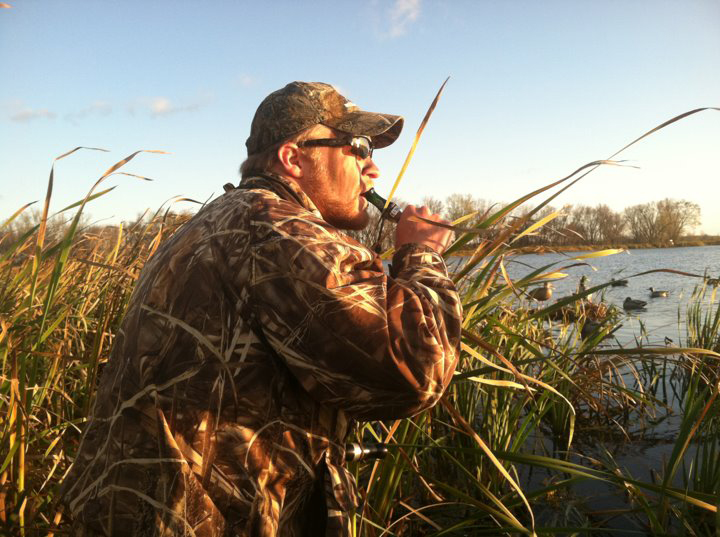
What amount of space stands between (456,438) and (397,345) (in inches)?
84.4

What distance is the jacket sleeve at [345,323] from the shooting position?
1.27 m

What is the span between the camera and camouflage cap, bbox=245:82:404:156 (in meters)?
1.91

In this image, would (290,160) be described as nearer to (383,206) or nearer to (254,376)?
(383,206)

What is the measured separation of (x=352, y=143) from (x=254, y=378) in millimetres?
994

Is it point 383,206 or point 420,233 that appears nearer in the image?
point 420,233

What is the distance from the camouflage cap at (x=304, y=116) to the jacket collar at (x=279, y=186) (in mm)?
201

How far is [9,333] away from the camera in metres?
2.17

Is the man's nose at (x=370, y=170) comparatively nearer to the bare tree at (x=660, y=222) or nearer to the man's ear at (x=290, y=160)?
the man's ear at (x=290, y=160)

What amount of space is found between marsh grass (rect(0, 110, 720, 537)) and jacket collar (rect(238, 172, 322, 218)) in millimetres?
554

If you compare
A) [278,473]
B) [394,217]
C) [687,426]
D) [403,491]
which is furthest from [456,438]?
[278,473]

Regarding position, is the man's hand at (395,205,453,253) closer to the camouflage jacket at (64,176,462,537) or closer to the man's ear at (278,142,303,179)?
the camouflage jacket at (64,176,462,537)

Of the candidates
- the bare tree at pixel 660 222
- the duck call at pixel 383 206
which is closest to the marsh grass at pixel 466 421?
the duck call at pixel 383 206

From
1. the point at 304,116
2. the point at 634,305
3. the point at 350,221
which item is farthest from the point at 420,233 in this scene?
the point at 634,305

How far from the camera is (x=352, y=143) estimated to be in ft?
6.40
